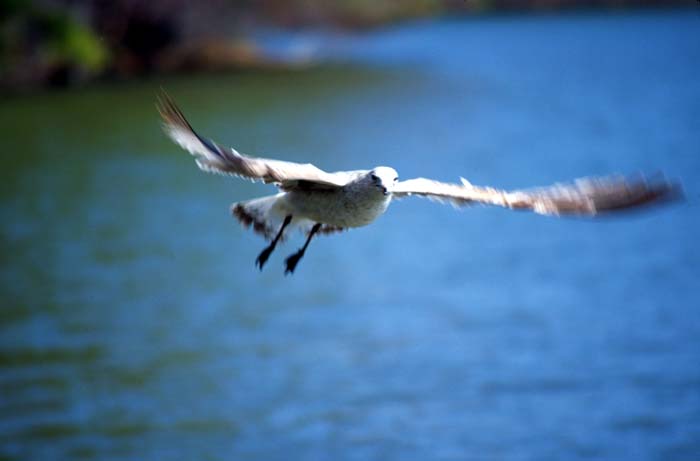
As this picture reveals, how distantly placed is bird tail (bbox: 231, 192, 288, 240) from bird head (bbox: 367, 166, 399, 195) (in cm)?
A: 113

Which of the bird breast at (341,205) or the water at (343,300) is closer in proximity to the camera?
the bird breast at (341,205)

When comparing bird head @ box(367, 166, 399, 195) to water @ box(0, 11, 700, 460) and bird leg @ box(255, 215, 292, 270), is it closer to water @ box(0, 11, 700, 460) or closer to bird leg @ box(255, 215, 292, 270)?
bird leg @ box(255, 215, 292, 270)

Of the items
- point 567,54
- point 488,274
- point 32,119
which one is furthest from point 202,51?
point 488,274

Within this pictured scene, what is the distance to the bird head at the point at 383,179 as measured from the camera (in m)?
7.02

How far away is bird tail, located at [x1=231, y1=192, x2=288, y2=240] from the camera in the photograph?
812cm

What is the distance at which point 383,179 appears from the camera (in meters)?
7.03

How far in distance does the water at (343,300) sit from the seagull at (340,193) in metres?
12.2

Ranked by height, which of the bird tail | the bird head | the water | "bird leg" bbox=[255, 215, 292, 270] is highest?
the water

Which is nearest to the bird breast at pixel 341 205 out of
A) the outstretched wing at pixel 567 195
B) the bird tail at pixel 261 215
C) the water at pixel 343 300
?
the outstretched wing at pixel 567 195

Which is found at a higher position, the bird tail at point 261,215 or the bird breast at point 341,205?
the bird tail at point 261,215

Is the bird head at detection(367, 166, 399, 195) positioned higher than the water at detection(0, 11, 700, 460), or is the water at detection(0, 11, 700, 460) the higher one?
the water at detection(0, 11, 700, 460)

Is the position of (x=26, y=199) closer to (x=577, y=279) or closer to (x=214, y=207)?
(x=214, y=207)

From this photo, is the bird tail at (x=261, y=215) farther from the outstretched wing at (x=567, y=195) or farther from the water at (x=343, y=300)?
the water at (x=343, y=300)

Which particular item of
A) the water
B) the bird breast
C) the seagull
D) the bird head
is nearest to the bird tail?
the seagull
